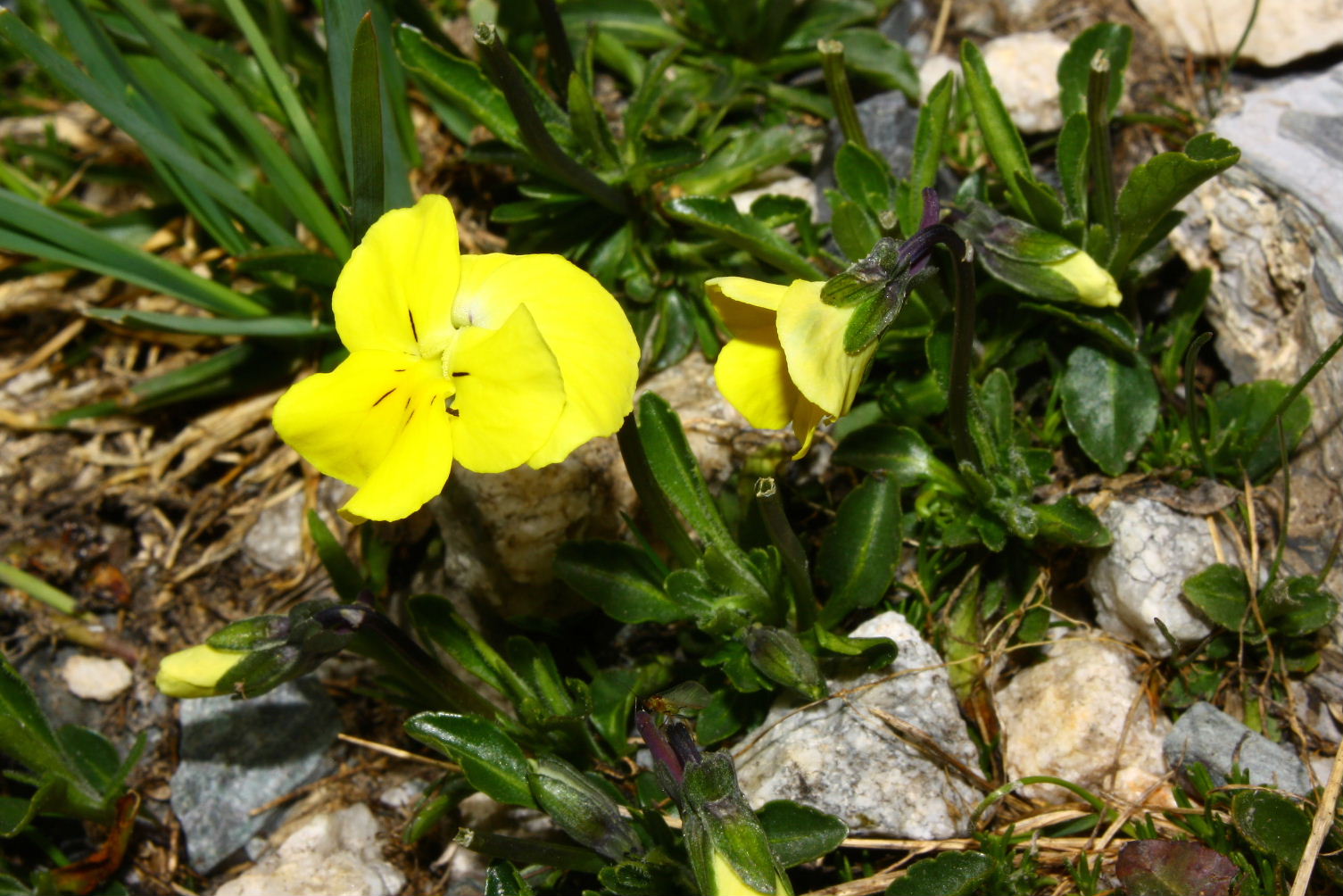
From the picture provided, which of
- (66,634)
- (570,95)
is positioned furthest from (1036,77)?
(66,634)

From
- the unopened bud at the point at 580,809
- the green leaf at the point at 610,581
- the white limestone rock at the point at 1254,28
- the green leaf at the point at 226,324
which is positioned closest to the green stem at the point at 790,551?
the green leaf at the point at 610,581

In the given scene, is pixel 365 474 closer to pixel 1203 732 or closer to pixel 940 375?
pixel 940 375

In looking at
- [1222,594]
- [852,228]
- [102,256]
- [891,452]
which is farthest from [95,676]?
[1222,594]

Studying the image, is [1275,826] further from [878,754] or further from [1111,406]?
[1111,406]

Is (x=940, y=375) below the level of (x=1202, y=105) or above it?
below

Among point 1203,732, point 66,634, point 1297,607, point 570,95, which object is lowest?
point 66,634

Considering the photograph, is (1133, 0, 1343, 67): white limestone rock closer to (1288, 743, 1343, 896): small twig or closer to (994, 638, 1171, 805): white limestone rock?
(994, 638, 1171, 805): white limestone rock

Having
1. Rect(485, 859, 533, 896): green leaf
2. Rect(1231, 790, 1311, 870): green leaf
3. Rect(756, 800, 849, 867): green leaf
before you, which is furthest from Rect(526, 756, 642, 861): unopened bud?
Rect(1231, 790, 1311, 870): green leaf
